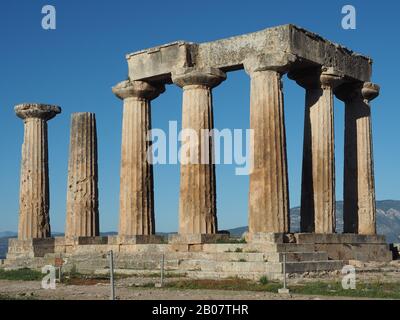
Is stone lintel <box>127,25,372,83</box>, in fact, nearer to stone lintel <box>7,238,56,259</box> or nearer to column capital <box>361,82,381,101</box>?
column capital <box>361,82,381,101</box>

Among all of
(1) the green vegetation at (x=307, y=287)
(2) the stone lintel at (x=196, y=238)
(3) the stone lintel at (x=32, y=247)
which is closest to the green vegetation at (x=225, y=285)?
(1) the green vegetation at (x=307, y=287)

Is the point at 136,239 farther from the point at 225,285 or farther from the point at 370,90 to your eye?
the point at 370,90

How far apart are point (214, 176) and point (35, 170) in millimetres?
13394

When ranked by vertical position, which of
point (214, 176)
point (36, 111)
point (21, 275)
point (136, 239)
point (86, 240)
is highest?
point (36, 111)

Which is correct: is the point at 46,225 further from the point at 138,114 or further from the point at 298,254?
the point at 298,254

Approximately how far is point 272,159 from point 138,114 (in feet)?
32.4

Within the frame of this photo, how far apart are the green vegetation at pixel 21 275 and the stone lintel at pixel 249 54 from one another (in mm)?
12015

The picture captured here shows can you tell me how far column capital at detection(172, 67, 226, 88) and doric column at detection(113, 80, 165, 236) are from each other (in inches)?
154

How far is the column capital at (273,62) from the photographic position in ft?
118

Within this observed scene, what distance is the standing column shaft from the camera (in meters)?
35.6

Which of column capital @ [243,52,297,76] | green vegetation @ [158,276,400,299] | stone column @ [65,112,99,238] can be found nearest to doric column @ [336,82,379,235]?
column capital @ [243,52,297,76]

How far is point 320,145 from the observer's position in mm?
39656

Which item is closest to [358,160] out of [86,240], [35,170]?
[86,240]
